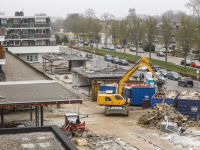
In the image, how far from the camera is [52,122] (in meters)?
30.0

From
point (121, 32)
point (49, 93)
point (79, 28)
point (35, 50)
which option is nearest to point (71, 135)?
point (49, 93)

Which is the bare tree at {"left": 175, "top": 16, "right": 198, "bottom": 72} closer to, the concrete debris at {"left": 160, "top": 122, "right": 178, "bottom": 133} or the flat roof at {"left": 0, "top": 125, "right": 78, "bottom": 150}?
the concrete debris at {"left": 160, "top": 122, "right": 178, "bottom": 133}

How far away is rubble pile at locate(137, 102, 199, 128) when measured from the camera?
93.1 feet

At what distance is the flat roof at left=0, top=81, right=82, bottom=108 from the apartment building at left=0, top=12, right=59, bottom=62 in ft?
161

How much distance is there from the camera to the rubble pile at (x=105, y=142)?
23.5 metres

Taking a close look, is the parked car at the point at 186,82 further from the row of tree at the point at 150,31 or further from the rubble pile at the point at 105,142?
the rubble pile at the point at 105,142

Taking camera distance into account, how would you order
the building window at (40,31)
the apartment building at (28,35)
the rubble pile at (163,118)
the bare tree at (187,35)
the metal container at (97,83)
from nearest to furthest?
the rubble pile at (163,118) < the metal container at (97,83) < the bare tree at (187,35) < the apartment building at (28,35) < the building window at (40,31)

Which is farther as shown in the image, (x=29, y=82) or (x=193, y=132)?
(x=29, y=82)

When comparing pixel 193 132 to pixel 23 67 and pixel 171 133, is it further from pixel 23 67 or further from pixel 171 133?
pixel 23 67

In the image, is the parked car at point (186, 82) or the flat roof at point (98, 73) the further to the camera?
the parked car at point (186, 82)

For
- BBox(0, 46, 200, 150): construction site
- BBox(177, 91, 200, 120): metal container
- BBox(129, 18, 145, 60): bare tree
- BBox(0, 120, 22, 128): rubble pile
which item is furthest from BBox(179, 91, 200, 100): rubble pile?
BBox(129, 18, 145, 60): bare tree

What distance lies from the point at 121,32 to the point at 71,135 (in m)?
66.7

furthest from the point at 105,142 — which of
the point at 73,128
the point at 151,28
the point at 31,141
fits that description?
the point at 151,28

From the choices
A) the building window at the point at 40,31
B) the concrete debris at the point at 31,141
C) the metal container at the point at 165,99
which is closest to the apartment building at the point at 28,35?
the building window at the point at 40,31
